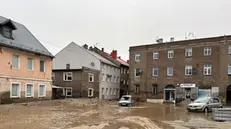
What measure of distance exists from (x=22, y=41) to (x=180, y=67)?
26.7 m

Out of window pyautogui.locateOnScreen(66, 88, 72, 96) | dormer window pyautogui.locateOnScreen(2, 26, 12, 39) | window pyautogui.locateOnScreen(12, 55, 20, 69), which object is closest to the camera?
window pyautogui.locateOnScreen(12, 55, 20, 69)

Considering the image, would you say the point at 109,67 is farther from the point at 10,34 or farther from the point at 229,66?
the point at 10,34

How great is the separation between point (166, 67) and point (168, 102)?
622 cm

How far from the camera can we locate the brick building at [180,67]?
1630 inches

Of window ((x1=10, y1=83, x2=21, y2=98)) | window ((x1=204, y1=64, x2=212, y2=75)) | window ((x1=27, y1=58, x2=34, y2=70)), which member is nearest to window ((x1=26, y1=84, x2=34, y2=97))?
window ((x1=10, y1=83, x2=21, y2=98))

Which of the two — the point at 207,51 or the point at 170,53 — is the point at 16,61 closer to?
the point at 170,53

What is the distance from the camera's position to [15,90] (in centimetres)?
2861

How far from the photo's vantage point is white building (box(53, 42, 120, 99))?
50.1 metres

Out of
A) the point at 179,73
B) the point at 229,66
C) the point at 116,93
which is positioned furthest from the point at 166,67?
the point at 116,93

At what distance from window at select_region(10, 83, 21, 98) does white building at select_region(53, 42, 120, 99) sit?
2147cm

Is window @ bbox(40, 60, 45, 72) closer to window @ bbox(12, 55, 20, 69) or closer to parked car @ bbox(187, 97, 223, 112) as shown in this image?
window @ bbox(12, 55, 20, 69)

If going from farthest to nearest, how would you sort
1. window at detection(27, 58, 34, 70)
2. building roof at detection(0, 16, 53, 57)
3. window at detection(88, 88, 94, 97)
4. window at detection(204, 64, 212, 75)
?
window at detection(88, 88, 94, 97), window at detection(204, 64, 212, 75), window at detection(27, 58, 34, 70), building roof at detection(0, 16, 53, 57)

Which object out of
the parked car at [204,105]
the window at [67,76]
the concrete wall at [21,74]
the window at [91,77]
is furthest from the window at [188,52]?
the concrete wall at [21,74]

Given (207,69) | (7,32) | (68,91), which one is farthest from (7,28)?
(207,69)
